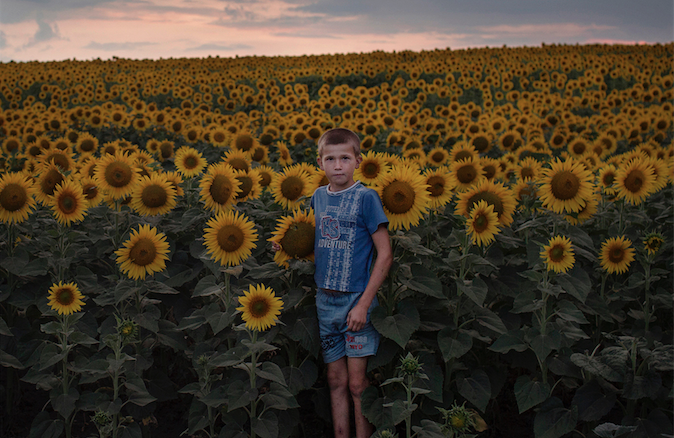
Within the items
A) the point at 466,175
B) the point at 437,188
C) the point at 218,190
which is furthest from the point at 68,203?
the point at 466,175

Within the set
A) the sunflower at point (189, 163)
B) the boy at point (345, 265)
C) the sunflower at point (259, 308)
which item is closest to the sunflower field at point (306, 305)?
the sunflower at point (259, 308)

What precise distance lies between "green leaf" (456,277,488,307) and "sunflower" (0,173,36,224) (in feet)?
11.6

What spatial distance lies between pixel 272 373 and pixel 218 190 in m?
1.55

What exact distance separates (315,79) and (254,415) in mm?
22513

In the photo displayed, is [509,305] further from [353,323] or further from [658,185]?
[658,185]

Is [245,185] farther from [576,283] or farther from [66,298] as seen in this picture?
[576,283]

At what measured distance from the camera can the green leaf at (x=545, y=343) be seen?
12.9 feet

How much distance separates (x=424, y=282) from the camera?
388 centimetres

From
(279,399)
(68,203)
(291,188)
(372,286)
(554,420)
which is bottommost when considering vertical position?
(554,420)

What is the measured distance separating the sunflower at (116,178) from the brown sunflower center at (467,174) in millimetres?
2952

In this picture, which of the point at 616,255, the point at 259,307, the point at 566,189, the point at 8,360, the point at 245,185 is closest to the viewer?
the point at 259,307

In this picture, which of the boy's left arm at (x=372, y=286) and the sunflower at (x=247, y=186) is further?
the sunflower at (x=247, y=186)

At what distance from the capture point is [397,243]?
4.11m

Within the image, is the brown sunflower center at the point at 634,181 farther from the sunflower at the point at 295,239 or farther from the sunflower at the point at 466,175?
the sunflower at the point at 295,239
